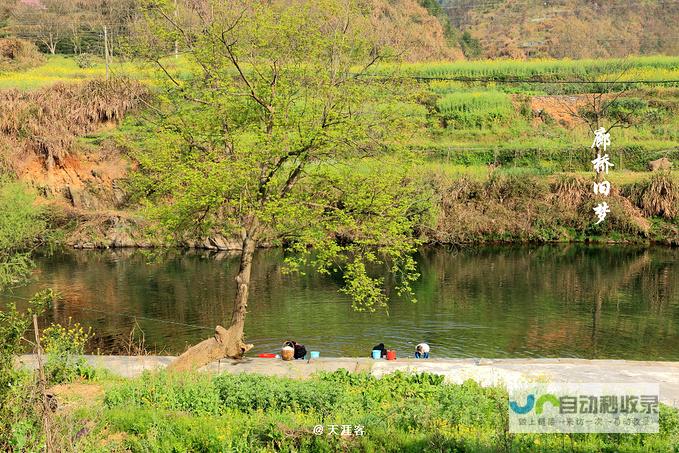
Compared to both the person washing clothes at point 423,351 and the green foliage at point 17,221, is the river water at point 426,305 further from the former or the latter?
A: the person washing clothes at point 423,351

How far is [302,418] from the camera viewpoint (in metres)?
12.0

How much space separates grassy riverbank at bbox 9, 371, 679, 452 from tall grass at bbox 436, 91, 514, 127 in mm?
40361

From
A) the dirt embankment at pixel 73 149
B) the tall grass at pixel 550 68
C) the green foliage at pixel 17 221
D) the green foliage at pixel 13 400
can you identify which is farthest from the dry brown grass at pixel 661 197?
the green foliage at pixel 13 400

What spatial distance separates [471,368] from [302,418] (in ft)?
16.7

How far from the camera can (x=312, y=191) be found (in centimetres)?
1858

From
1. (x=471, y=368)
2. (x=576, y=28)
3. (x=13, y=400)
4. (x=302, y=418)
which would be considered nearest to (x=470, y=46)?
(x=576, y=28)

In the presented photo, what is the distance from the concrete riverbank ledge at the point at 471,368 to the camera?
15164mm

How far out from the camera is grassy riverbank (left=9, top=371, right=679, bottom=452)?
35.7 ft

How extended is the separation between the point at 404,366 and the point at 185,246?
80.0 ft

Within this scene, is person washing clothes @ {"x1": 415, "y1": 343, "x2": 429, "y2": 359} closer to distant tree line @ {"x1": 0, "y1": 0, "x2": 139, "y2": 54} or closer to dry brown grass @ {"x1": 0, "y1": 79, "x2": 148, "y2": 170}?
dry brown grass @ {"x1": 0, "y1": 79, "x2": 148, "y2": 170}

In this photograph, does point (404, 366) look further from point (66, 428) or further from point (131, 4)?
point (131, 4)

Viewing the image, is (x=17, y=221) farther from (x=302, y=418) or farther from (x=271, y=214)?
(x=302, y=418)

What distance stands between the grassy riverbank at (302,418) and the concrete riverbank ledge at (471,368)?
5.41ft

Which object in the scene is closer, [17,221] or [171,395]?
[171,395]
